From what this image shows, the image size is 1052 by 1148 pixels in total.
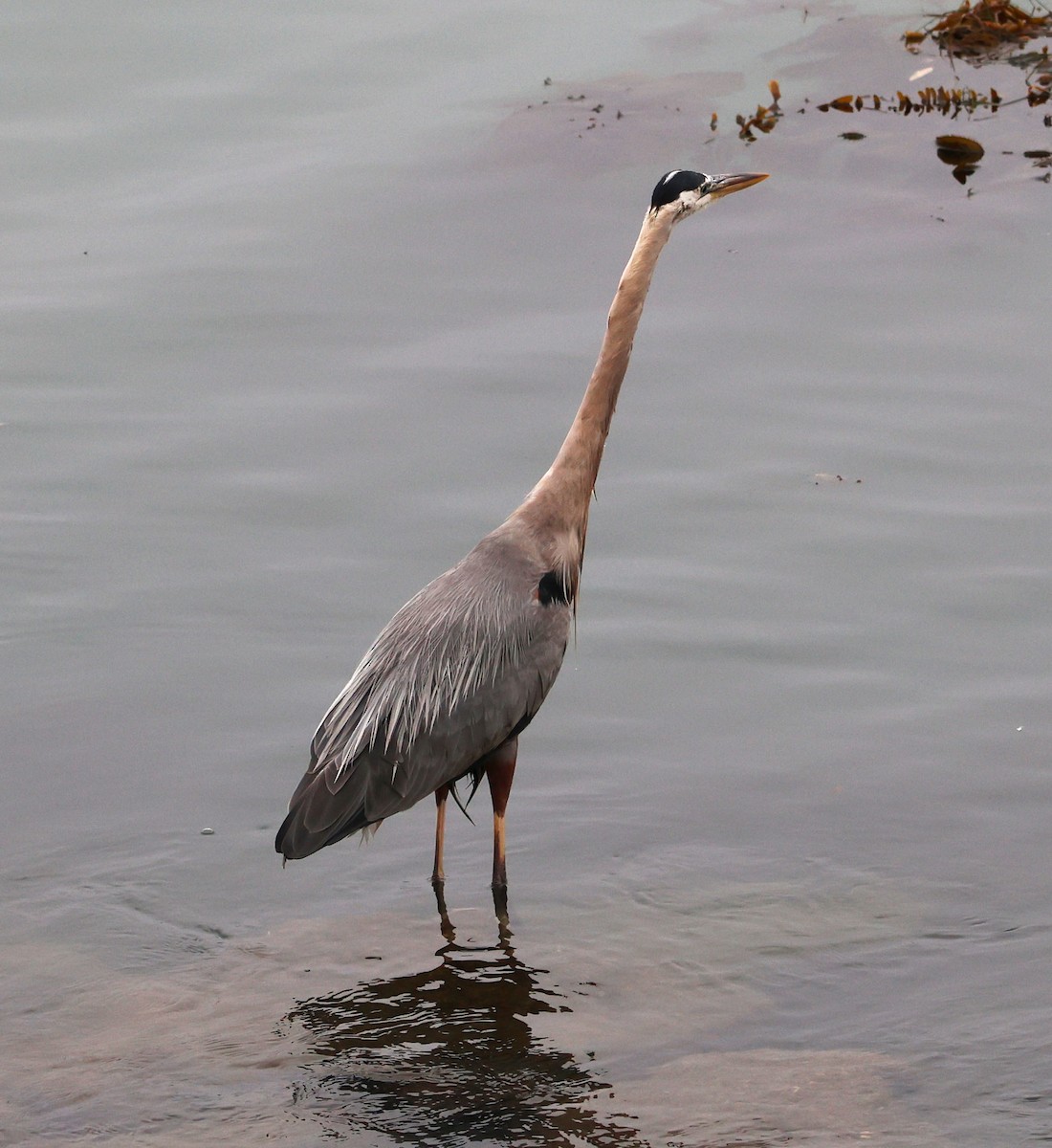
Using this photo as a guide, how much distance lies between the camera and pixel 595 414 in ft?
26.3

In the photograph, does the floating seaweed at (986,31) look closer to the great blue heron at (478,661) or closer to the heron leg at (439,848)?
the great blue heron at (478,661)

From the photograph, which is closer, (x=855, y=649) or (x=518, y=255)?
(x=855, y=649)

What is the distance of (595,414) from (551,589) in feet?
2.74

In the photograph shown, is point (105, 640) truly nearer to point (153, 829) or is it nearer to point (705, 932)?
point (153, 829)

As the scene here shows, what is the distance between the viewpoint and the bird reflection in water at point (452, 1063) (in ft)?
19.1

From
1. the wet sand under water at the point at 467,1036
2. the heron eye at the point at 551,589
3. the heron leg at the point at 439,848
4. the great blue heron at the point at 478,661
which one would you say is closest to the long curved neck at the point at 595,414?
the great blue heron at the point at 478,661

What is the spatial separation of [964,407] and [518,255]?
13.9 feet

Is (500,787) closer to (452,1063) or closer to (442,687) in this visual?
(442,687)

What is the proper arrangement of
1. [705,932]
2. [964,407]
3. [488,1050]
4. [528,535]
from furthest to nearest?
[964,407] < [528,535] < [705,932] < [488,1050]

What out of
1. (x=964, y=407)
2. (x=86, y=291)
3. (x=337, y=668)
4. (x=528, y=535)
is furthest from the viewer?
(x=86, y=291)

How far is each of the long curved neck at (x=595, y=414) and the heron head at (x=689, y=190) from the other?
0.06 m

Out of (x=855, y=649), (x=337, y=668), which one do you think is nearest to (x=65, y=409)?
(x=337, y=668)

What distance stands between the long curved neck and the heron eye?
0.15m

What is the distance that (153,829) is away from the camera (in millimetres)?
7887
